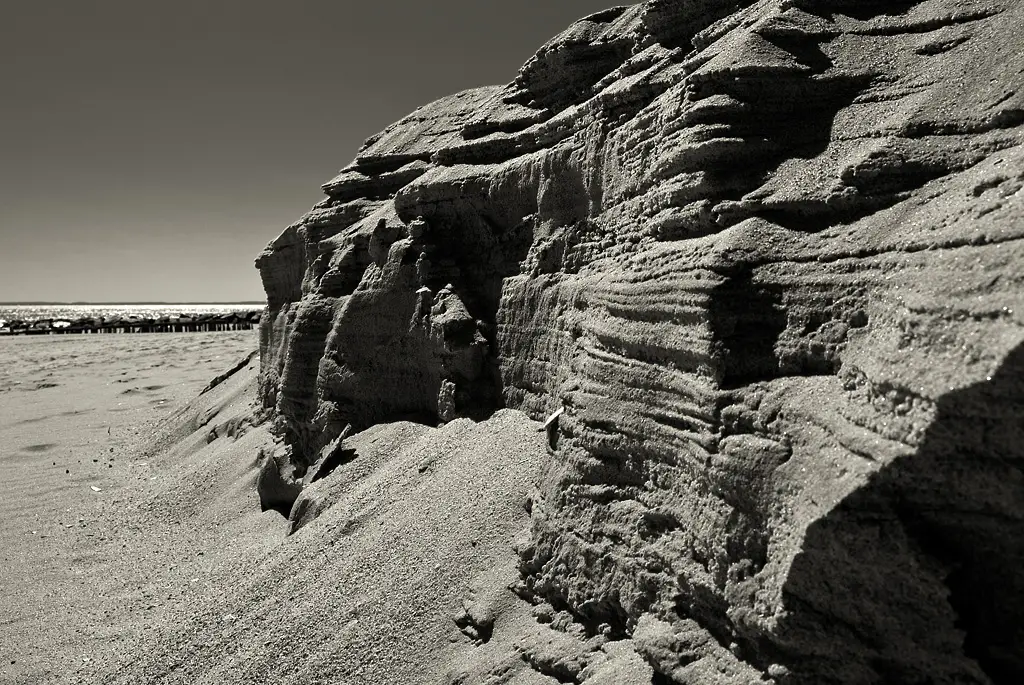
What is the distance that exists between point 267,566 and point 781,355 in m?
4.92

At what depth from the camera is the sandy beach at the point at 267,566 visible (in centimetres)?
524

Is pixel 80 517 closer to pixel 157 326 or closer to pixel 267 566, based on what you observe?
pixel 267 566

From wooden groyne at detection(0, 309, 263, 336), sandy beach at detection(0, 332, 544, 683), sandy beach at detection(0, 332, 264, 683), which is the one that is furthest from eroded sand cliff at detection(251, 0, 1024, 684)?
wooden groyne at detection(0, 309, 263, 336)

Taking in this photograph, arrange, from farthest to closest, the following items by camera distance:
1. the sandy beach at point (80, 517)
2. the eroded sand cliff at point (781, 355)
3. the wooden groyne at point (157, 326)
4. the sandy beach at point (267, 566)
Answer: the wooden groyne at point (157, 326) → the sandy beach at point (80, 517) → the sandy beach at point (267, 566) → the eroded sand cliff at point (781, 355)

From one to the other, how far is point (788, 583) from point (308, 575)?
4.34 metres

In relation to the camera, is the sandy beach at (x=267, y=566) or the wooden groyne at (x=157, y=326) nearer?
the sandy beach at (x=267, y=566)

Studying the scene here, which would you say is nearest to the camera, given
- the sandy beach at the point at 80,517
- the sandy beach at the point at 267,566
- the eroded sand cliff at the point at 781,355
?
the eroded sand cliff at the point at 781,355

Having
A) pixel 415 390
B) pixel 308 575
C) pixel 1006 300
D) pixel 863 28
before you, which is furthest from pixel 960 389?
pixel 415 390

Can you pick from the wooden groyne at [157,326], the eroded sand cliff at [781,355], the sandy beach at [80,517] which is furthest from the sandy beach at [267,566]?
the wooden groyne at [157,326]

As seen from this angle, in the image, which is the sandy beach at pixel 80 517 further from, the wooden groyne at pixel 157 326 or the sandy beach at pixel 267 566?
the wooden groyne at pixel 157 326

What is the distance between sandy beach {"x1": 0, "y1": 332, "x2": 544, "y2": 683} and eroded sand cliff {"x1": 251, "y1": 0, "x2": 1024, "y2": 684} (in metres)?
0.44

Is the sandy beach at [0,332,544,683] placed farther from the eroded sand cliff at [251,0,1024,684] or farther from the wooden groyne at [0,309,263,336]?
the wooden groyne at [0,309,263,336]

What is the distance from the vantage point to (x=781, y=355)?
3439mm

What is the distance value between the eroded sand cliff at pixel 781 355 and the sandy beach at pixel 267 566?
44 centimetres
